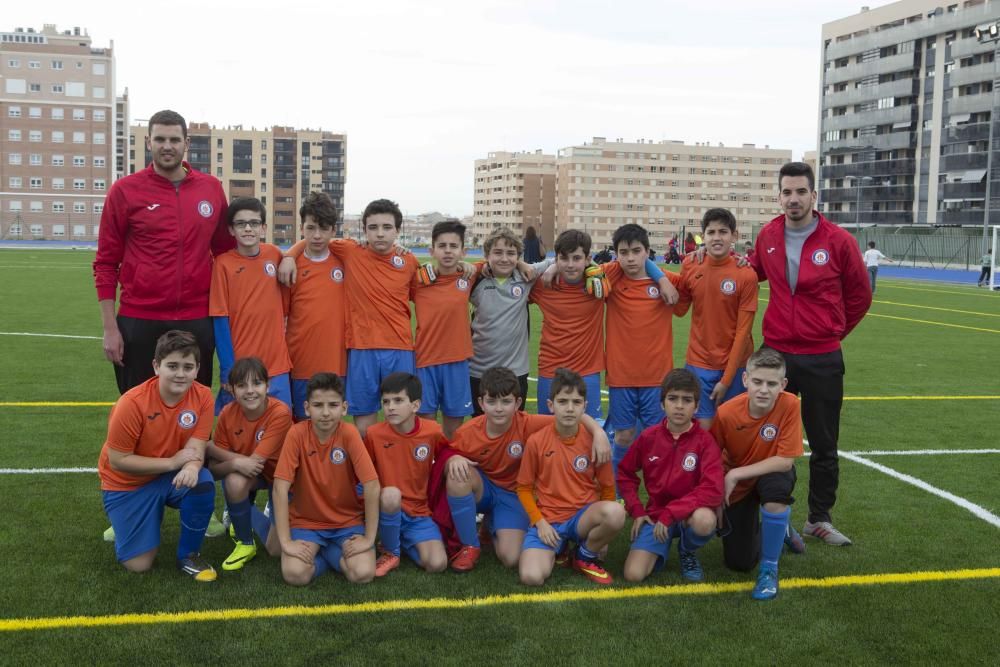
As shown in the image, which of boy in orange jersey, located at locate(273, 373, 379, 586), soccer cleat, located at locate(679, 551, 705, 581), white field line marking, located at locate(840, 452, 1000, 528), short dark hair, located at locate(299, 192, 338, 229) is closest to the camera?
boy in orange jersey, located at locate(273, 373, 379, 586)

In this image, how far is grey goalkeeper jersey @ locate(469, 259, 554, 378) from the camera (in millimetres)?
5297

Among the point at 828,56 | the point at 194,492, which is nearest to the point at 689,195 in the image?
the point at 828,56

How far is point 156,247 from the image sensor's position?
469 cm

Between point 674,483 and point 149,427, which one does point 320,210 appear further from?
point 674,483

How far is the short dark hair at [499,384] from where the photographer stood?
4.41 meters

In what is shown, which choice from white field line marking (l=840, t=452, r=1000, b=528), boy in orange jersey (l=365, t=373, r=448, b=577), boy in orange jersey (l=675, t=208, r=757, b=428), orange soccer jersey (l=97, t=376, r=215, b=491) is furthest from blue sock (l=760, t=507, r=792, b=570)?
orange soccer jersey (l=97, t=376, r=215, b=491)

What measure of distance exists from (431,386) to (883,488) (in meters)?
2.89

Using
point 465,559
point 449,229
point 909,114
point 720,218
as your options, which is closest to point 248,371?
point 465,559

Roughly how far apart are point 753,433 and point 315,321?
231 cm

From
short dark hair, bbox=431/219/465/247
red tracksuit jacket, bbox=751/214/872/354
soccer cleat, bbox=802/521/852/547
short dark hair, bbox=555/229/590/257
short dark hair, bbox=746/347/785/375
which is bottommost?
soccer cleat, bbox=802/521/852/547

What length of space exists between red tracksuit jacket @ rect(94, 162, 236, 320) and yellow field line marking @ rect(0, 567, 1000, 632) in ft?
5.45

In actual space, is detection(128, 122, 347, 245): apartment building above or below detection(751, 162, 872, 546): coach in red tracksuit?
above

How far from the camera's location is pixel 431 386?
5.20 m

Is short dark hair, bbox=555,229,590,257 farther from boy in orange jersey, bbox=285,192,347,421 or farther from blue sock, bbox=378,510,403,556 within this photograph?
blue sock, bbox=378,510,403,556
